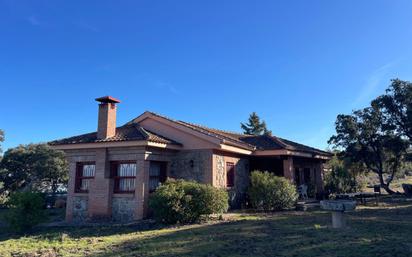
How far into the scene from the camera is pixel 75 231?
41.0 ft

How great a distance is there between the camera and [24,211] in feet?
43.7

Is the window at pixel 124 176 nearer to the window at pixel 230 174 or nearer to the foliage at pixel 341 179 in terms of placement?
the window at pixel 230 174

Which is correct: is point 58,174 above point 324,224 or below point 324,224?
above

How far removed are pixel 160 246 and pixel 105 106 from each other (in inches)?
336

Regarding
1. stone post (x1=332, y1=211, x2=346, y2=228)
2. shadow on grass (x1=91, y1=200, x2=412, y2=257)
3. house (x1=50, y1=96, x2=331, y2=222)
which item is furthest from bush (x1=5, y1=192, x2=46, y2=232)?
stone post (x1=332, y1=211, x2=346, y2=228)

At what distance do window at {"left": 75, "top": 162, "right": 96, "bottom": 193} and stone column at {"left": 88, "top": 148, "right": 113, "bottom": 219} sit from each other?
1.91 ft

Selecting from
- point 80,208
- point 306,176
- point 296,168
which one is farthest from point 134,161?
point 306,176

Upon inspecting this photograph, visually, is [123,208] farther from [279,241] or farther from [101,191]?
[279,241]

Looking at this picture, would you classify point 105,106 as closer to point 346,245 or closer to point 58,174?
point 346,245

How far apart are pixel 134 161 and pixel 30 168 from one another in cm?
2197

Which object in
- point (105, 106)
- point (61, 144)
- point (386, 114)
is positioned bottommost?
point (61, 144)

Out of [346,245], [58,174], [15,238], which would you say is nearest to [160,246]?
[346,245]

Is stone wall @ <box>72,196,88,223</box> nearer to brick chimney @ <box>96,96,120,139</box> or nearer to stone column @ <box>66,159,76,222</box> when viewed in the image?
stone column @ <box>66,159,76,222</box>

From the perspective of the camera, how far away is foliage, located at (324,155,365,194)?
26.2m
